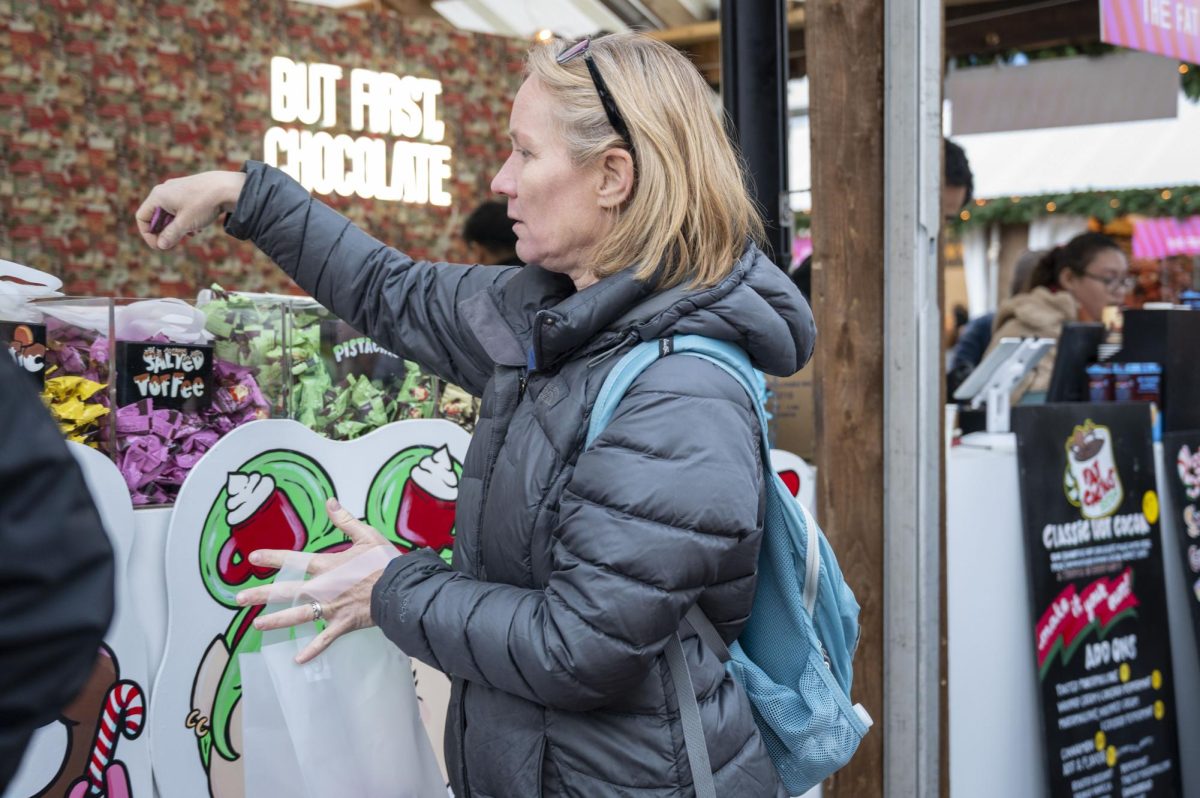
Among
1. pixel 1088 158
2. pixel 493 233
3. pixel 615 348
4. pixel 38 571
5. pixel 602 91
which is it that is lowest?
pixel 38 571

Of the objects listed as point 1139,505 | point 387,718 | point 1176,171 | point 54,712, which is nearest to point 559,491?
point 387,718

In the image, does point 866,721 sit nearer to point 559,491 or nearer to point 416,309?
point 559,491

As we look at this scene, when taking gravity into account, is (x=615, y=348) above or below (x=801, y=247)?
below

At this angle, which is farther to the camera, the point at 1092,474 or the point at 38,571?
the point at 1092,474

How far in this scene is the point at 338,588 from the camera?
5.13 ft

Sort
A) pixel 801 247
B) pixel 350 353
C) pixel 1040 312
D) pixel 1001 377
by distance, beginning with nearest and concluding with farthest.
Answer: pixel 350 353 < pixel 1001 377 < pixel 1040 312 < pixel 801 247

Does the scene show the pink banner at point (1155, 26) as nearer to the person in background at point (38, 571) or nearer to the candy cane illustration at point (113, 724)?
the candy cane illustration at point (113, 724)

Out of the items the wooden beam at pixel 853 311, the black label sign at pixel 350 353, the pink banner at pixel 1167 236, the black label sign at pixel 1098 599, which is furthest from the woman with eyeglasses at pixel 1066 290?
the pink banner at pixel 1167 236

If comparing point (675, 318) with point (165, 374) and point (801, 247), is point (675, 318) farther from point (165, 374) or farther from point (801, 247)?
point (801, 247)

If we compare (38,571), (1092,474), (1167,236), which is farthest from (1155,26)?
(1167,236)

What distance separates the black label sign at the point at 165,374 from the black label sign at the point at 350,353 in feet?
0.76

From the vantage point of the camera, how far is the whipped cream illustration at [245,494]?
6.56ft

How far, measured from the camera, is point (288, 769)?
5.18ft

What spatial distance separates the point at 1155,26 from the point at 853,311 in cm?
Answer: 165
